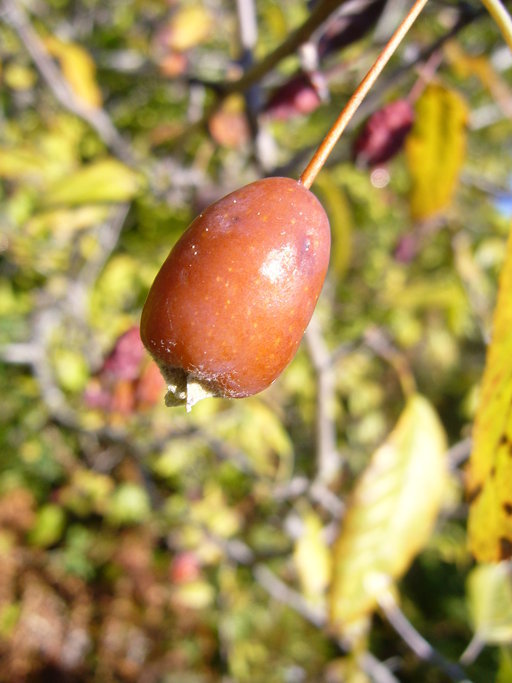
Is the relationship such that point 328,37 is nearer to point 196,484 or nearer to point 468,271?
point 468,271

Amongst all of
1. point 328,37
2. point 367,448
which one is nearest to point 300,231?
point 328,37

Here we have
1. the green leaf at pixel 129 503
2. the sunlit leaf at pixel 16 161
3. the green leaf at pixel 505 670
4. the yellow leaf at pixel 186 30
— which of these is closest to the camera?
the green leaf at pixel 505 670

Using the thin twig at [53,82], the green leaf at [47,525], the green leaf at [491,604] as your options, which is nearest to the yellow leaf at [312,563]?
the green leaf at [491,604]

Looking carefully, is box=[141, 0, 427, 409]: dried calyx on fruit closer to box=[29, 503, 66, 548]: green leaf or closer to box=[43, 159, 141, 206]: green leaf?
box=[43, 159, 141, 206]: green leaf

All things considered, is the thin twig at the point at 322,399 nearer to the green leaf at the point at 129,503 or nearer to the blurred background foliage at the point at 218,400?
the blurred background foliage at the point at 218,400

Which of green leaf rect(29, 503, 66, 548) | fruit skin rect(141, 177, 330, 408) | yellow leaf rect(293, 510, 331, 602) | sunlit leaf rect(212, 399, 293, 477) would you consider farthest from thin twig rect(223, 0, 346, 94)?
green leaf rect(29, 503, 66, 548)

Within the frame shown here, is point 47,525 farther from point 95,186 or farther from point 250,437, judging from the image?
point 95,186

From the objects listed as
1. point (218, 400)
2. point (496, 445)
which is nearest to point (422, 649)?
point (496, 445)

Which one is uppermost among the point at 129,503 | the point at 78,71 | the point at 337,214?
the point at 78,71
